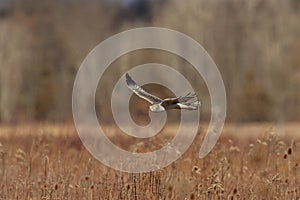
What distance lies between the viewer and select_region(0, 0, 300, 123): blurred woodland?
24.6 metres

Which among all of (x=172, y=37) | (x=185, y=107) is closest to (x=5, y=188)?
(x=185, y=107)

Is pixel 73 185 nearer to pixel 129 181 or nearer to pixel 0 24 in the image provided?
pixel 129 181

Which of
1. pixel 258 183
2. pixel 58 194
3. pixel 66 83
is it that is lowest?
pixel 58 194

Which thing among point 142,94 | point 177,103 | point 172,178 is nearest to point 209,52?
point 172,178

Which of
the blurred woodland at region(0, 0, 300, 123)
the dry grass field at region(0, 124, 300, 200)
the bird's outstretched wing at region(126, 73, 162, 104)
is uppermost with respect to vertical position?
the blurred woodland at region(0, 0, 300, 123)

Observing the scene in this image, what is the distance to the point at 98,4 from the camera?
3800 centimetres

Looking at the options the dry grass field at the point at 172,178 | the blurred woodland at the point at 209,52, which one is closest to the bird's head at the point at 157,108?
the dry grass field at the point at 172,178

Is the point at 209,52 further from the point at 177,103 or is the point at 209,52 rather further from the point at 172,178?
the point at 177,103

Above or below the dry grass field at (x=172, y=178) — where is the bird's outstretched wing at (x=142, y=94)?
above

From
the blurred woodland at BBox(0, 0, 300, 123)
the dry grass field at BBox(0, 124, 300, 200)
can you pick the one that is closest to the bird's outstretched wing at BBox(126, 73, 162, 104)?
the dry grass field at BBox(0, 124, 300, 200)

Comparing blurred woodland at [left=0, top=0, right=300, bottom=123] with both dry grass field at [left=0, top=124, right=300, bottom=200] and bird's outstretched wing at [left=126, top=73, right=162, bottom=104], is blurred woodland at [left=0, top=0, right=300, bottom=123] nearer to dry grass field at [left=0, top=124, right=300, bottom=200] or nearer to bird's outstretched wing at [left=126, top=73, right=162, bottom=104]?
dry grass field at [left=0, top=124, right=300, bottom=200]

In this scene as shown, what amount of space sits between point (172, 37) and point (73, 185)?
15.8 m

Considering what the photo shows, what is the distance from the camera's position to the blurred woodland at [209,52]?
969 inches

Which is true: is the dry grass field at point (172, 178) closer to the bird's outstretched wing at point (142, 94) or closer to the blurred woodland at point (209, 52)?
the bird's outstretched wing at point (142, 94)
